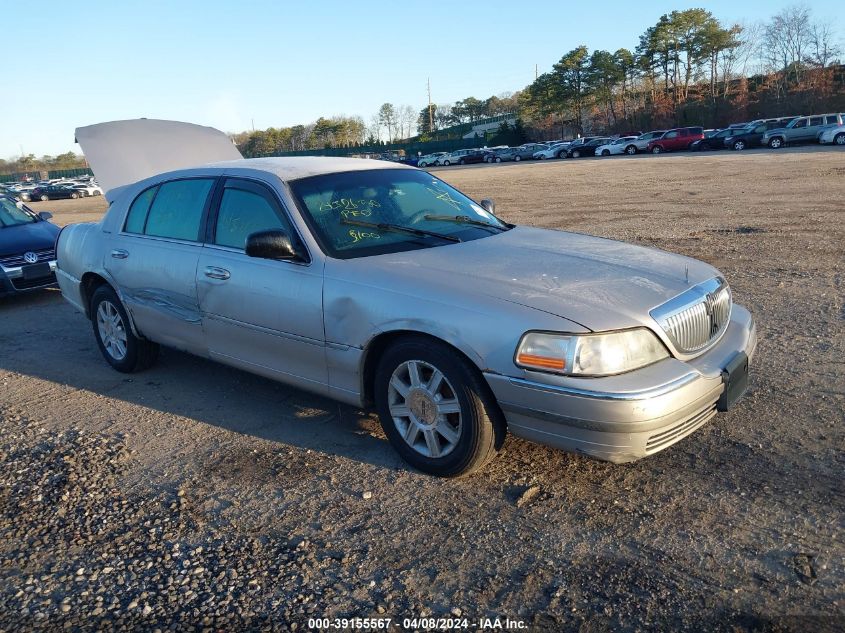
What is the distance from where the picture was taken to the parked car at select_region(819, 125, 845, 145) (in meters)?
36.2

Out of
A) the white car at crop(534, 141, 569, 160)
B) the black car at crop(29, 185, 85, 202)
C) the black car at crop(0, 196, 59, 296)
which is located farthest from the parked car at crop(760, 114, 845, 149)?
the black car at crop(29, 185, 85, 202)

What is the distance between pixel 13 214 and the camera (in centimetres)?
991

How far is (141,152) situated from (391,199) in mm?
5126

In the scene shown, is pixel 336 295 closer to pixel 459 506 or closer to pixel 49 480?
pixel 459 506

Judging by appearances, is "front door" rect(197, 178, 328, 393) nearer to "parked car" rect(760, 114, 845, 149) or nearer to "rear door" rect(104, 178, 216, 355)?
"rear door" rect(104, 178, 216, 355)

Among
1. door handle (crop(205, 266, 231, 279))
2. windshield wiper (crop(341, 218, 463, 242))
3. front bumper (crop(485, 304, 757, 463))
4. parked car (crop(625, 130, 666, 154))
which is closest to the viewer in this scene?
front bumper (crop(485, 304, 757, 463))

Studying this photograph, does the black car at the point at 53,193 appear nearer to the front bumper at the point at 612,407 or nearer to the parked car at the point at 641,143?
the parked car at the point at 641,143

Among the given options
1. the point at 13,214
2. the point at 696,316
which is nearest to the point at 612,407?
the point at 696,316

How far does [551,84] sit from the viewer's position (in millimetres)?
83375

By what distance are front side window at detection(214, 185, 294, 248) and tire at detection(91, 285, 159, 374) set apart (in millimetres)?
1442

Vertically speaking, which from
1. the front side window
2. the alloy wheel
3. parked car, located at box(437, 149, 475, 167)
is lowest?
parked car, located at box(437, 149, 475, 167)

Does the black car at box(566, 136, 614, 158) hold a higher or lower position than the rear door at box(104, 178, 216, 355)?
lower

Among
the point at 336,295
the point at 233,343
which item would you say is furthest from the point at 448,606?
the point at 233,343

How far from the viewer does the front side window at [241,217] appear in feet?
14.6
